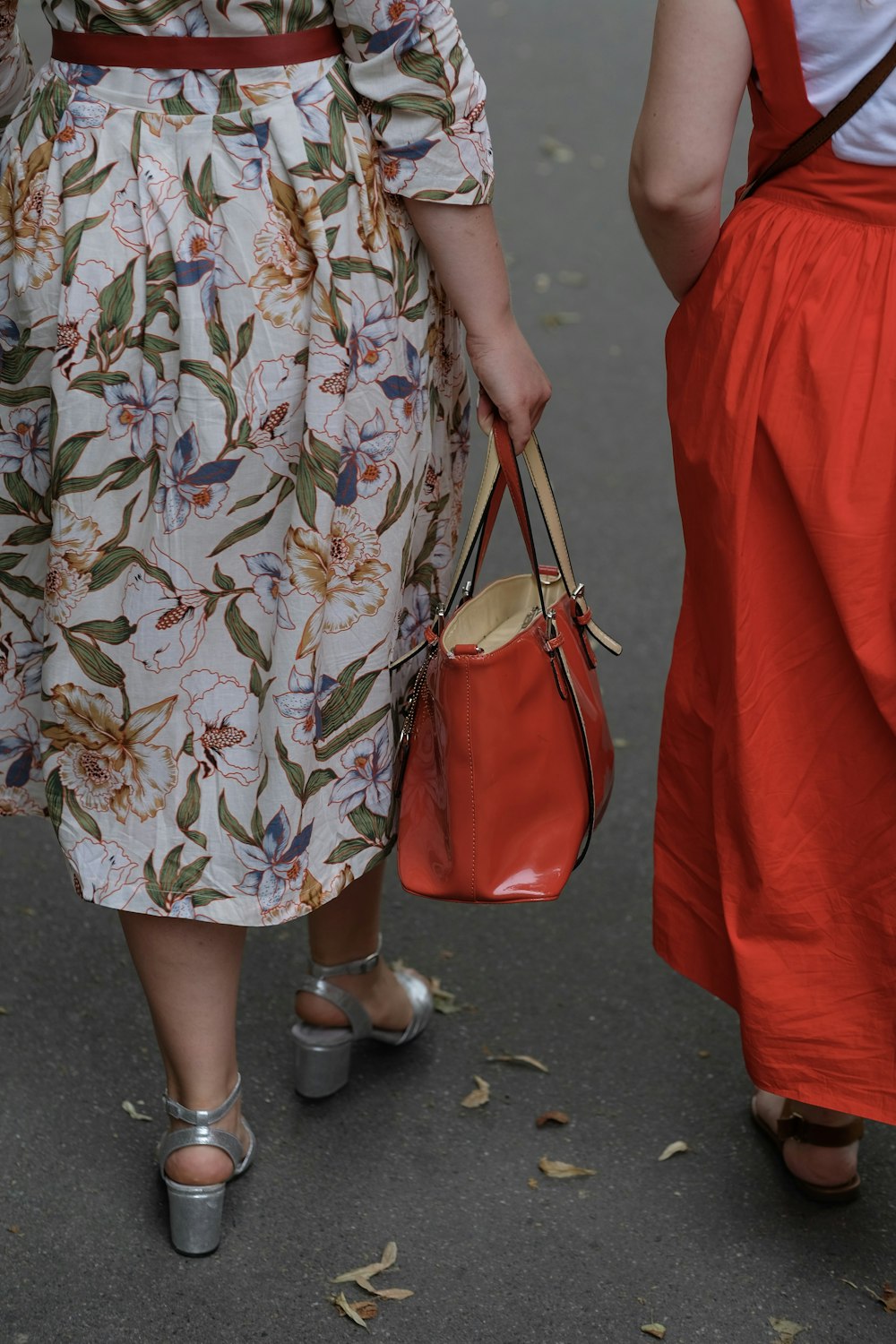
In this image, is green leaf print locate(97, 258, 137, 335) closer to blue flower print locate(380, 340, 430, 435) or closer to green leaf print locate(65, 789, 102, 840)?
blue flower print locate(380, 340, 430, 435)

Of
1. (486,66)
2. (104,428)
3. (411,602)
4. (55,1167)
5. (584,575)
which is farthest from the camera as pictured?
(486,66)

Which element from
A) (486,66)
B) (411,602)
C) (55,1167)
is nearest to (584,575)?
(411,602)

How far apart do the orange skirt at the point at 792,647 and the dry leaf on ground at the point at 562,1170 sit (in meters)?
0.39

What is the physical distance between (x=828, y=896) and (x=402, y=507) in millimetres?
720

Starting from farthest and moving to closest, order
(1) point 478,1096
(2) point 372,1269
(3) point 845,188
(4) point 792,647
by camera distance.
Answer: (1) point 478,1096
(2) point 372,1269
(4) point 792,647
(3) point 845,188

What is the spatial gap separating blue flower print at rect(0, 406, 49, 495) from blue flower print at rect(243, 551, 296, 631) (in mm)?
272

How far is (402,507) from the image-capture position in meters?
1.94

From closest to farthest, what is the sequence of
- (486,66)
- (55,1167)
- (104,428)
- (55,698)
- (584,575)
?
(104,428) < (55,698) < (55,1167) < (584,575) < (486,66)

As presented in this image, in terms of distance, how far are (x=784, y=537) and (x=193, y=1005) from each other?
97cm

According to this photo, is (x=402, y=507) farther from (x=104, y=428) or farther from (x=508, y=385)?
(x=104, y=428)

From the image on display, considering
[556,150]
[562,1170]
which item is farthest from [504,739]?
[556,150]

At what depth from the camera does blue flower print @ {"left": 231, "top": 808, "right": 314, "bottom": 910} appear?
6.37 ft

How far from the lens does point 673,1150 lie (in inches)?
91.0

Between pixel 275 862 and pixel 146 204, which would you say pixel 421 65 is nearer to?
pixel 146 204
